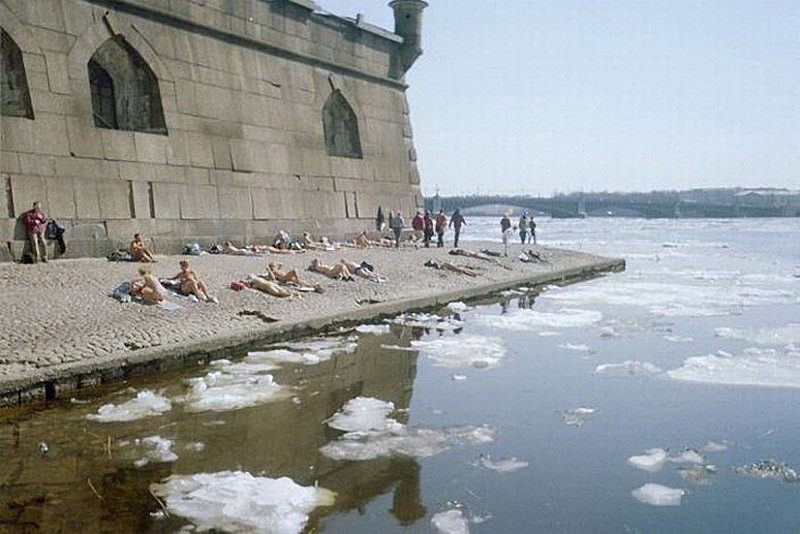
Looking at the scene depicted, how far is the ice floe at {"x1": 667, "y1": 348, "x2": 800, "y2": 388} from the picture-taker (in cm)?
843

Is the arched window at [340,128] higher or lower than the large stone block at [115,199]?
higher

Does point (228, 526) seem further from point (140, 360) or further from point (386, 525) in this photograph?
point (140, 360)

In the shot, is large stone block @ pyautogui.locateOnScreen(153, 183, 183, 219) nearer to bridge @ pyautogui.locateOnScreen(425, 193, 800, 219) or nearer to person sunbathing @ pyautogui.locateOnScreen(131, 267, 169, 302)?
person sunbathing @ pyautogui.locateOnScreen(131, 267, 169, 302)

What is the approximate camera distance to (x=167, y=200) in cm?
1488

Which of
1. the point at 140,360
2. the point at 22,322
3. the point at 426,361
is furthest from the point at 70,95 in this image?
the point at 426,361

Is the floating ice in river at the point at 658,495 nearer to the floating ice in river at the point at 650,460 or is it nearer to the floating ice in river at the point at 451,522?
the floating ice in river at the point at 650,460

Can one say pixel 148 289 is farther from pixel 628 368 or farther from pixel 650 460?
pixel 650 460

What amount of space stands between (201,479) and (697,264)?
28.3 m

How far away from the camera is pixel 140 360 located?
820cm

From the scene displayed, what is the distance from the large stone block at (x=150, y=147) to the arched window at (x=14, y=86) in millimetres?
2283

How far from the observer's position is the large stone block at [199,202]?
50.2 ft

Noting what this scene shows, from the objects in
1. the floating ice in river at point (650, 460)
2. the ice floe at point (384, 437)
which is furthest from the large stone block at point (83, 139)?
the floating ice in river at point (650, 460)

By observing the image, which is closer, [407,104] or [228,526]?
[228,526]

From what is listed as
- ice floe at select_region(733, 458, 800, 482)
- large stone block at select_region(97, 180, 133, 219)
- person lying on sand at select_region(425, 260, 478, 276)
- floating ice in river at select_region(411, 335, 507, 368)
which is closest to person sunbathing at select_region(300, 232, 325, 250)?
person lying on sand at select_region(425, 260, 478, 276)
